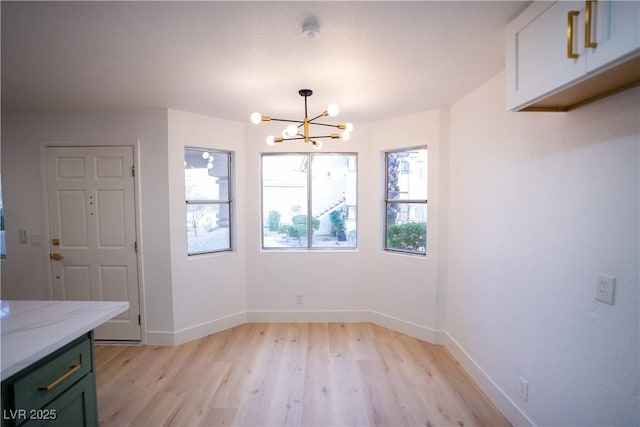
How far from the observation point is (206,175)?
137 inches

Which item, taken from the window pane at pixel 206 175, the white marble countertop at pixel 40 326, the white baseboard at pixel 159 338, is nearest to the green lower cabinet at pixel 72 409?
the white marble countertop at pixel 40 326

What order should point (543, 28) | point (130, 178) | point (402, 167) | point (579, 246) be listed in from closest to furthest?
point (543, 28) → point (579, 246) → point (130, 178) → point (402, 167)

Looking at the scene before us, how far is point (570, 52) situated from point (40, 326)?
2.51m

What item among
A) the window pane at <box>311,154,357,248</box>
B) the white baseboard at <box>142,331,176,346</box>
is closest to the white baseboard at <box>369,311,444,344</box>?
the window pane at <box>311,154,357,248</box>

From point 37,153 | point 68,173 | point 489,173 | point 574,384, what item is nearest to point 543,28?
point 489,173

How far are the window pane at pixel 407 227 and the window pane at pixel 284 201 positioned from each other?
1.07 metres

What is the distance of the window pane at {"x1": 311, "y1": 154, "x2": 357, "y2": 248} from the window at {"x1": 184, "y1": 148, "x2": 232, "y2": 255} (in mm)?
1080

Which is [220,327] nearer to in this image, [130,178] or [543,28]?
[130,178]

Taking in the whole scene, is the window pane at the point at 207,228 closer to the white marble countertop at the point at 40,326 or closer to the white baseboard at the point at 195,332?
the white baseboard at the point at 195,332

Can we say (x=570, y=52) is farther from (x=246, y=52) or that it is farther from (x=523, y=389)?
(x=523, y=389)

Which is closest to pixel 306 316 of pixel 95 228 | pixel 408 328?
pixel 408 328

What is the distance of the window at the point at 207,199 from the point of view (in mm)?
3377

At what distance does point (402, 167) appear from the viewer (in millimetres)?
3498

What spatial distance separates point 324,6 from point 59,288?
3.78 meters
